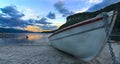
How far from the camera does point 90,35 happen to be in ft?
22.3

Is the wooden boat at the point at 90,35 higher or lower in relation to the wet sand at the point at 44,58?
higher

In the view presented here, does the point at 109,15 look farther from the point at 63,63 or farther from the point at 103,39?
the point at 63,63

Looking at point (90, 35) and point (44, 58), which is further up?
point (90, 35)

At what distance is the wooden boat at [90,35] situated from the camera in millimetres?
6273

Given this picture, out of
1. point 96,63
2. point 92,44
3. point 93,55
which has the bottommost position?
point 96,63

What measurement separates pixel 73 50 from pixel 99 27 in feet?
6.16

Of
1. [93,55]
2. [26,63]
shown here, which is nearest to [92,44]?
[93,55]

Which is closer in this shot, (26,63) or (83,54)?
(83,54)

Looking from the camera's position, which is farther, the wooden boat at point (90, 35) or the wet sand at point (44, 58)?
the wet sand at point (44, 58)

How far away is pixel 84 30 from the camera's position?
22.6 ft

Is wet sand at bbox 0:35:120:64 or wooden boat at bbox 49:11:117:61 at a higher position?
wooden boat at bbox 49:11:117:61

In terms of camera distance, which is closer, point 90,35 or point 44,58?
point 90,35

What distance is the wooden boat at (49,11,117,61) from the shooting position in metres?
6.27

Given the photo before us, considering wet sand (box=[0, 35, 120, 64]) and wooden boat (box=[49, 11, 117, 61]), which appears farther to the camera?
wet sand (box=[0, 35, 120, 64])
